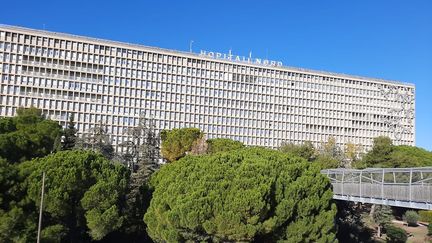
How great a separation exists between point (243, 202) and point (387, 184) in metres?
9.74

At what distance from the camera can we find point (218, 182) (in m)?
31.8

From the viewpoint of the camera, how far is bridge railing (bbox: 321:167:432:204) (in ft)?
91.8

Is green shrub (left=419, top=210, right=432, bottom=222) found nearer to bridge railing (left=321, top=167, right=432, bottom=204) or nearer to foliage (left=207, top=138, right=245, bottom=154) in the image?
foliage (left=207, top=138, right=245, bottom=154)

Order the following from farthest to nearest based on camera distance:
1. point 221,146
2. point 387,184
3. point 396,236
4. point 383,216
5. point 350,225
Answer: point 221,146
point 383,216
point 396,236
point 350,225
point 387,184

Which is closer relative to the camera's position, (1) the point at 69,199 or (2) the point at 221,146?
(1) the point at 69,199

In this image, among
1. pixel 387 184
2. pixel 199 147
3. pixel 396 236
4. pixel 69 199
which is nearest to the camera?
pixel 387 184

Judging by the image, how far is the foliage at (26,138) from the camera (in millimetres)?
38281

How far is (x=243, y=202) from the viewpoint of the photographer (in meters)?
30.1

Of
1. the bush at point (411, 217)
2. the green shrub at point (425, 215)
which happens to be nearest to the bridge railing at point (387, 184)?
the bush at point (411, 217)

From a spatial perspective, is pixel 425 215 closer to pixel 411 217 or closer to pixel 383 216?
pixel 411 217

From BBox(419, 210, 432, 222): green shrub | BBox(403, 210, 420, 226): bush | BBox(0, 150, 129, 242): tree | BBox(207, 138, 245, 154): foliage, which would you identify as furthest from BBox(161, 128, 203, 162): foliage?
BBox(0, 150, 129, 242): tree

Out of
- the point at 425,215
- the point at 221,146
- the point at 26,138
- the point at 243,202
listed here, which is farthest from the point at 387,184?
the point at 221,146

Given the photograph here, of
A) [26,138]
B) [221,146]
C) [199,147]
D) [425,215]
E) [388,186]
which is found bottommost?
[425,215]

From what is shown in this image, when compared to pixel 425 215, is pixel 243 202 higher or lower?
higher
